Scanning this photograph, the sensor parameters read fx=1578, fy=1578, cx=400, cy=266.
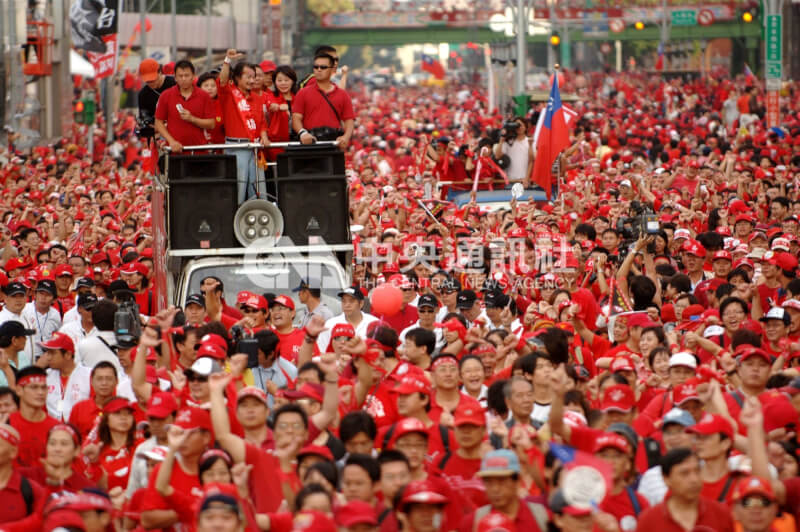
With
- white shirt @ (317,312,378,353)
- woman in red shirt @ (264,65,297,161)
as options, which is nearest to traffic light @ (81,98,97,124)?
woman in red shirt @ (264,65,297,161)

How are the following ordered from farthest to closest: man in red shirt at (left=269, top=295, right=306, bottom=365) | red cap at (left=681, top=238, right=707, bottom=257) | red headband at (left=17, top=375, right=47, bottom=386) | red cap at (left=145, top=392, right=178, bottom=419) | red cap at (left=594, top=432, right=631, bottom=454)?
red cap at (left=681, top=238, right=707, bottom=257)
man in red shirt at (left=269, top=295, right=306, bottom=365)
red headband at (left=17, top=375, right=47, bottom=386)
red cap at (left=145, top=392, right=178, bottom=419)
red cap at (left=594, top=432, right=631, bottom=454)

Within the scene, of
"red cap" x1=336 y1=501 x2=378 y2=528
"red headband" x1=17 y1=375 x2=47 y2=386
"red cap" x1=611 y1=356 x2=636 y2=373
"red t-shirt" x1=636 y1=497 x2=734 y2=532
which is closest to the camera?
"red cap" x1=336 y1=501 x2=378 y2=528

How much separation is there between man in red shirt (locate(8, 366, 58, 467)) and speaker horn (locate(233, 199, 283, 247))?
4.29 metres

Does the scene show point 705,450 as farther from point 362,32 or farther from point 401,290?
point 362,32

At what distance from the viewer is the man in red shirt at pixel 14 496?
7.70 m

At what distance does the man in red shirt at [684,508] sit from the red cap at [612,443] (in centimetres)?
42

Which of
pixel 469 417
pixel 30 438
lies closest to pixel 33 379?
pixel 30 438

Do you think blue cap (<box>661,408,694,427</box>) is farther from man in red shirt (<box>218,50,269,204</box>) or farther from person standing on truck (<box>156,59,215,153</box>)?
person standing on truck (<box>156,59,215,153</box>)

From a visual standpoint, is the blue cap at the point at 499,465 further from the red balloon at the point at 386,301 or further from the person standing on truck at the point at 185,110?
the person standing on truck at the point at 185,110

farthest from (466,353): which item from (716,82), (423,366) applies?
(716,82)

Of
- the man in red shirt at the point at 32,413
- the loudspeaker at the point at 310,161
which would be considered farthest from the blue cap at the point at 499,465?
the loudspeaker at the point at 310,161

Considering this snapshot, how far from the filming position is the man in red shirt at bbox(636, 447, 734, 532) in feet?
23.0

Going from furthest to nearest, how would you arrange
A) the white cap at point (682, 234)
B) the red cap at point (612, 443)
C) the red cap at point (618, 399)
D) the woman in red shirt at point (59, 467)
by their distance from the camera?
the white cap at point (682, 234)
the red cap at point (618, 399)
the woman in red shirt at point (59, 467)
the red cap at point (612, 443)

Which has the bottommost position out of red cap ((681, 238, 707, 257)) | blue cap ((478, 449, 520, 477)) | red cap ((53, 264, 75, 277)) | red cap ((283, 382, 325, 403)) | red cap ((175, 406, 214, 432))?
blue cap ((478, 449, 520, 477))
